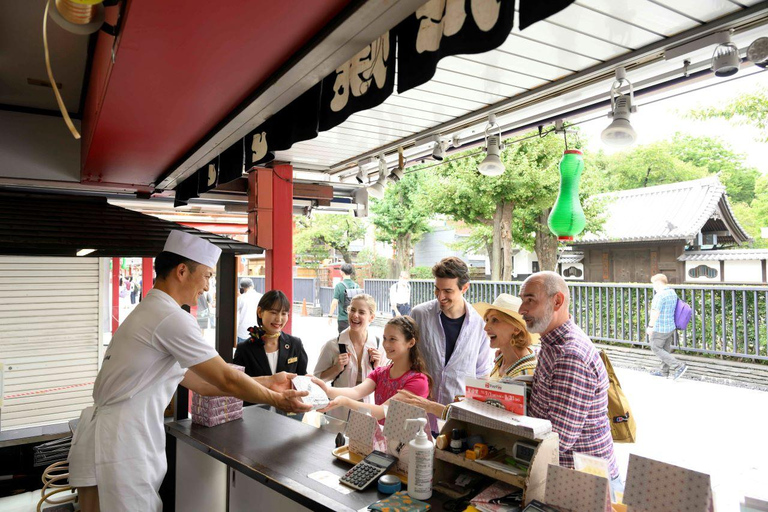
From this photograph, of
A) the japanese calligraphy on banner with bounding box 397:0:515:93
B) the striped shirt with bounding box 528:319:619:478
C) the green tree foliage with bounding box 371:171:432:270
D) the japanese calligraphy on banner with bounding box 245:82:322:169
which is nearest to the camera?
the japanese calligraphy on banner with bounding box 397:0:515:93

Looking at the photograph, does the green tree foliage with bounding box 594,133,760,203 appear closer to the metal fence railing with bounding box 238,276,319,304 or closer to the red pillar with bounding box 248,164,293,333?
the metal fence railing with bounding box 238,276,319,304

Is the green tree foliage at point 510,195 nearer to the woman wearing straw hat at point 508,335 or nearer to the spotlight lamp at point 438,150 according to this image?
the spotlight lamp at point 438,150

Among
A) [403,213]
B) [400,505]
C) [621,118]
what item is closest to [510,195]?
[403,213]

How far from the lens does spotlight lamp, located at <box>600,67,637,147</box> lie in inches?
117

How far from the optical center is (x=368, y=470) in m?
2.08

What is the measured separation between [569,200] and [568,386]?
6.38 ft

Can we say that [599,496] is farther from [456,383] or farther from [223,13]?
[223,13]

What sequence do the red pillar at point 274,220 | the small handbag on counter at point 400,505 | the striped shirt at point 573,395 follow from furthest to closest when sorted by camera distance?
the red pillar at point 274,220 < the striped shirt at point 573,395 < the small handbag on counter at point 400,505

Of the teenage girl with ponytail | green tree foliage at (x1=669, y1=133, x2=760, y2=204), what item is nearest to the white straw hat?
the teenage girl with ponytail

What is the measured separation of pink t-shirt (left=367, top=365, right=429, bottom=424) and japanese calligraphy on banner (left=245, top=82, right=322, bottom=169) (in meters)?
1.57

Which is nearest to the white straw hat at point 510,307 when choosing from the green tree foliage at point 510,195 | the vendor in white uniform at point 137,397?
the vendor in white uniform at point 137,397

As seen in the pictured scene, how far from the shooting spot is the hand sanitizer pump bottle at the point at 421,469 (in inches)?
72.6

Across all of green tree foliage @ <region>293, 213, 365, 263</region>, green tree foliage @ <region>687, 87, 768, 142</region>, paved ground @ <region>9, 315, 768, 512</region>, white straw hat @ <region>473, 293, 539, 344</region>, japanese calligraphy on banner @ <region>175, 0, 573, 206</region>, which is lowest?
paved ground @ <region>9, 315, 768, 512</region>

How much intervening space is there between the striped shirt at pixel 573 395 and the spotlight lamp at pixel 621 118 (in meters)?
1.56
